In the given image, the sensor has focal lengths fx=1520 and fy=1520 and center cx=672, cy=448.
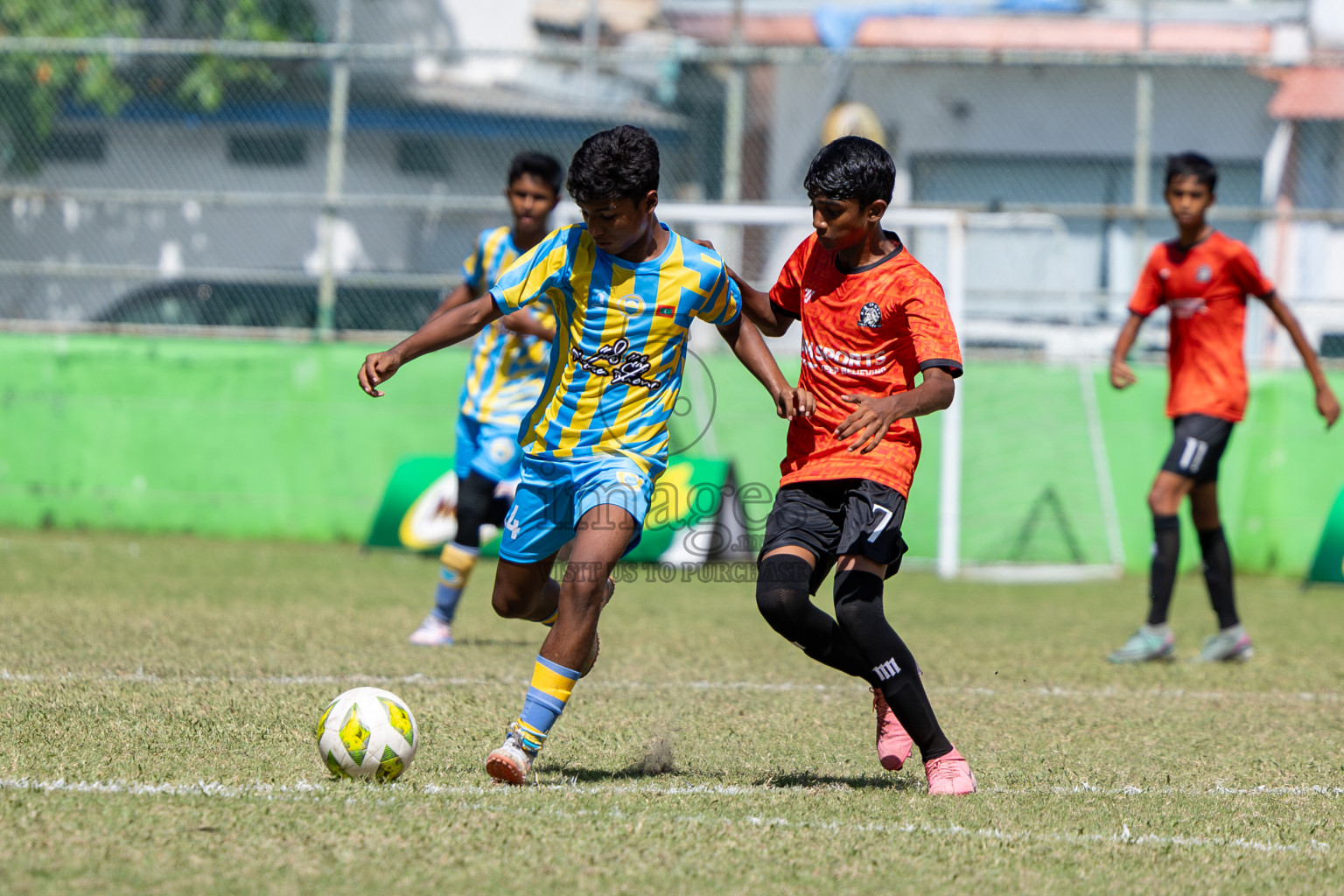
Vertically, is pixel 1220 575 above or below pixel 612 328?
below

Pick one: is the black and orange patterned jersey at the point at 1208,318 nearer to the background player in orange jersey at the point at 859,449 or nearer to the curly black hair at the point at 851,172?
the background player in orange jersey at the point at 859,449

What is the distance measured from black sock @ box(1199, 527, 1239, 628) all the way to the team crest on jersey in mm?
3663

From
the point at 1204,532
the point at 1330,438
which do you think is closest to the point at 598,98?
the point at 1330,438

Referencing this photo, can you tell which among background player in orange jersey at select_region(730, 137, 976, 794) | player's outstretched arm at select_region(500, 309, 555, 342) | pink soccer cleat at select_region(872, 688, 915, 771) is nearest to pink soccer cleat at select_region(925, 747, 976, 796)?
background player in orange jersey at select_region(730, 137, 976, 794)

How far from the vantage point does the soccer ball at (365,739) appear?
412cm

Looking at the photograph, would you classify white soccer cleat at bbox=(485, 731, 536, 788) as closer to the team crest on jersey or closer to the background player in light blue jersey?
the team crest on jersey

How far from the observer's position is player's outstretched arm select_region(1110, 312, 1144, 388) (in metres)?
7.56

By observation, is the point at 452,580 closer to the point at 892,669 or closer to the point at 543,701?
the point at 543,701

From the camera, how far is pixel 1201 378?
747cm

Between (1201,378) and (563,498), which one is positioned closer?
(563,498)

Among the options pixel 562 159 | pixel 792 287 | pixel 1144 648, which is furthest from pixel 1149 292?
pixel 562 159

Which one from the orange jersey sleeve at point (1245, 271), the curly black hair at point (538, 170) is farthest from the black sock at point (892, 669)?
the orange jersey sleeve at point (1245, 271)

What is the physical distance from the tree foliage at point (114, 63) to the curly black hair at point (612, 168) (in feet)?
32.3

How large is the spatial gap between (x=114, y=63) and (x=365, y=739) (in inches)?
497
